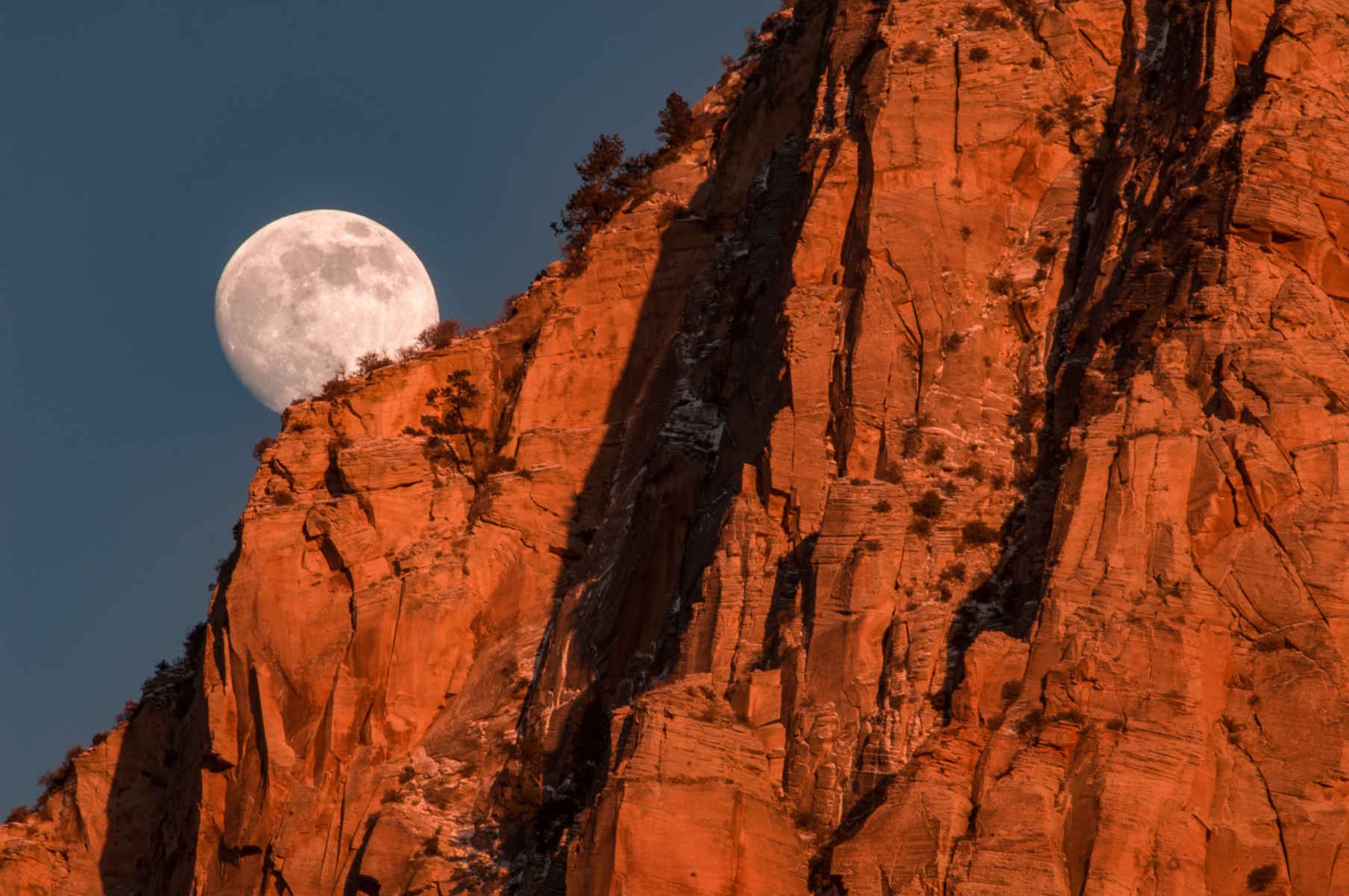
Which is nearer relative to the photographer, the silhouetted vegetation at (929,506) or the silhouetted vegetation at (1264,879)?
the silhouetted vegetation at (1264,879)

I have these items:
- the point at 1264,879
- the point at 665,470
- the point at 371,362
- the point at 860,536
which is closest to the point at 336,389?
the point at 371,362

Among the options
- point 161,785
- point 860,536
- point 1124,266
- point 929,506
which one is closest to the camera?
point 860,536

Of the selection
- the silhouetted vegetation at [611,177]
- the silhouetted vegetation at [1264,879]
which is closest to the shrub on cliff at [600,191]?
the silhouetted vegetation at [611,177]

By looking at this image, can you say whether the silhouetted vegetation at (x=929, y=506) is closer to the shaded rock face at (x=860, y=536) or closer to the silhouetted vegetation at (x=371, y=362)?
the shaded rock face at (x=860, y=536)

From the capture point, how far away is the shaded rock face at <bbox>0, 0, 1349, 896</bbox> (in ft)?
92.9

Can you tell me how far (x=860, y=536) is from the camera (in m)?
32.9

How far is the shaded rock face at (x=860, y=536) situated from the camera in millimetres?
28328

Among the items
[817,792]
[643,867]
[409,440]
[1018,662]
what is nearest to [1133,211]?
[1018,662]

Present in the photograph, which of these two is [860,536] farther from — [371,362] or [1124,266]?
[371,362]

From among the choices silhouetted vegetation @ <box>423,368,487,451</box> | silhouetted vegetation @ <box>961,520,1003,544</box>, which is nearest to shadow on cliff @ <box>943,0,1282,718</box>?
silhouetted vegetation @ <box>961,520,1003,544</box>

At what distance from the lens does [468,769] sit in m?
39.1

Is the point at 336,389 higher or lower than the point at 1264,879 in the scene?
higher

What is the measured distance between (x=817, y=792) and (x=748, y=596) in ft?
15.8

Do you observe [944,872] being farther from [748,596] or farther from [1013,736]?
[748,596]
